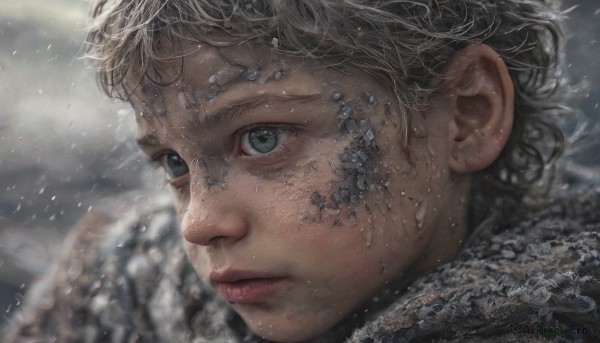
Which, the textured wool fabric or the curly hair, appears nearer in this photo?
the textured wool fabric

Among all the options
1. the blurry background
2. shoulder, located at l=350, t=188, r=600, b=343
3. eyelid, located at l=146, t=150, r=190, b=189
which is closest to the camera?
shoulder, located at l=350, t=188, r=600, b=343

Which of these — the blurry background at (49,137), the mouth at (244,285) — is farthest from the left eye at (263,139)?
the blurry background at (49,137)

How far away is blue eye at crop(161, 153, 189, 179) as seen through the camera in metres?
1.62

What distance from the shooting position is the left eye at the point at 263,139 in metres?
1.43

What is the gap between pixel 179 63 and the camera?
1.38 metres

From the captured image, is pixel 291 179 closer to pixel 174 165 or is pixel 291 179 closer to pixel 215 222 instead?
pixel 215 222

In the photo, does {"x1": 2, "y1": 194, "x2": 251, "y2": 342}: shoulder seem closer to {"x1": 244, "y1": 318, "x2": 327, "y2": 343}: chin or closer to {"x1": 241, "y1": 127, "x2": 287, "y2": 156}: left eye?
{"x1": 244, "y1": 318, "x2": 327, "y2": 343}: chin

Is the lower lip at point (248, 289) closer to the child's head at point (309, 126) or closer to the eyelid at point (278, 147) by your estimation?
the child's head at point (309, 126)

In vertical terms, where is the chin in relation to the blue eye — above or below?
below

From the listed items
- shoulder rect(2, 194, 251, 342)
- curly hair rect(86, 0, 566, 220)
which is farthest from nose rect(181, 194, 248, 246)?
shoulder rect(2, 194, 251, 342)

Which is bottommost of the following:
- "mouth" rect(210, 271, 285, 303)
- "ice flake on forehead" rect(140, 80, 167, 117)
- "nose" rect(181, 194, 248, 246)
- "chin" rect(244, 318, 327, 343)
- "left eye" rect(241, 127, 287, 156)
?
"chin" rect(244, 318, 327, 343)

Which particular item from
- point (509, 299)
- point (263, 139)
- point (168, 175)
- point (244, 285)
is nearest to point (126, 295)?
point (168, 175)

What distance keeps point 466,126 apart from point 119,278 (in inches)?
35.9

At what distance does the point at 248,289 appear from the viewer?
1458 millimetres
